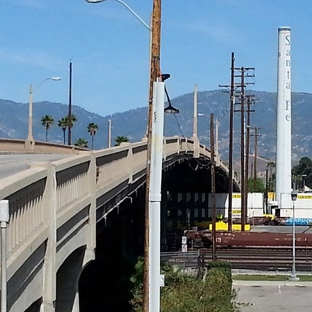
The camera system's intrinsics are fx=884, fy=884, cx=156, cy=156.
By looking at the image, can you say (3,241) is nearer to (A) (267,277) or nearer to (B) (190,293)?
(B) (190,293)

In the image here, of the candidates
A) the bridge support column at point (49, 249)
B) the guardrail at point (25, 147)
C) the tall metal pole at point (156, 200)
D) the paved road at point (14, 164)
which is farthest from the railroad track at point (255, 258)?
the bridge support column at point (49, 249)

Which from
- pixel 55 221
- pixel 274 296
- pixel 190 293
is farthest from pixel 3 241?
pixel 274 296

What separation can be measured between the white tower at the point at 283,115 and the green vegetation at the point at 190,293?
237 feet

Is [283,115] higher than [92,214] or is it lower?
higher

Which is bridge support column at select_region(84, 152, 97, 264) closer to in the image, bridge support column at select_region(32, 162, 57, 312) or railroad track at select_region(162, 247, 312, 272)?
bridge support column at select_region(32, 162, 57, 312)

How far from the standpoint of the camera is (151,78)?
20.0 meters

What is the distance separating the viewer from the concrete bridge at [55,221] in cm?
1118

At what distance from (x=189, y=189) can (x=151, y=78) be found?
271ft

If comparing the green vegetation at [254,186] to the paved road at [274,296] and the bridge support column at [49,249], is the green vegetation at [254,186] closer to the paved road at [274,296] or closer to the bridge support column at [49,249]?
the paved road at [274,296]

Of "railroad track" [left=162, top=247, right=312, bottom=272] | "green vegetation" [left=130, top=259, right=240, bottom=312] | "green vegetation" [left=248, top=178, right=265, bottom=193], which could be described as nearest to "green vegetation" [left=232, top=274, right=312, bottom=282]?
"railroad track" [left=162, top=247, right=312, bottom=272]

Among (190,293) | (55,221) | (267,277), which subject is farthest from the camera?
(267,277)

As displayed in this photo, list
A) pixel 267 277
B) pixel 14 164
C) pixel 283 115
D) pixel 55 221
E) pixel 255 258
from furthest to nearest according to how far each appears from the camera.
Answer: pixel 283 115 → pixel 255 258 → pixel 267 277 → pixel 14 164 → pixel 55 221

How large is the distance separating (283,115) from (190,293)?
268 ft

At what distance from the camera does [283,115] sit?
110938 millimetres
